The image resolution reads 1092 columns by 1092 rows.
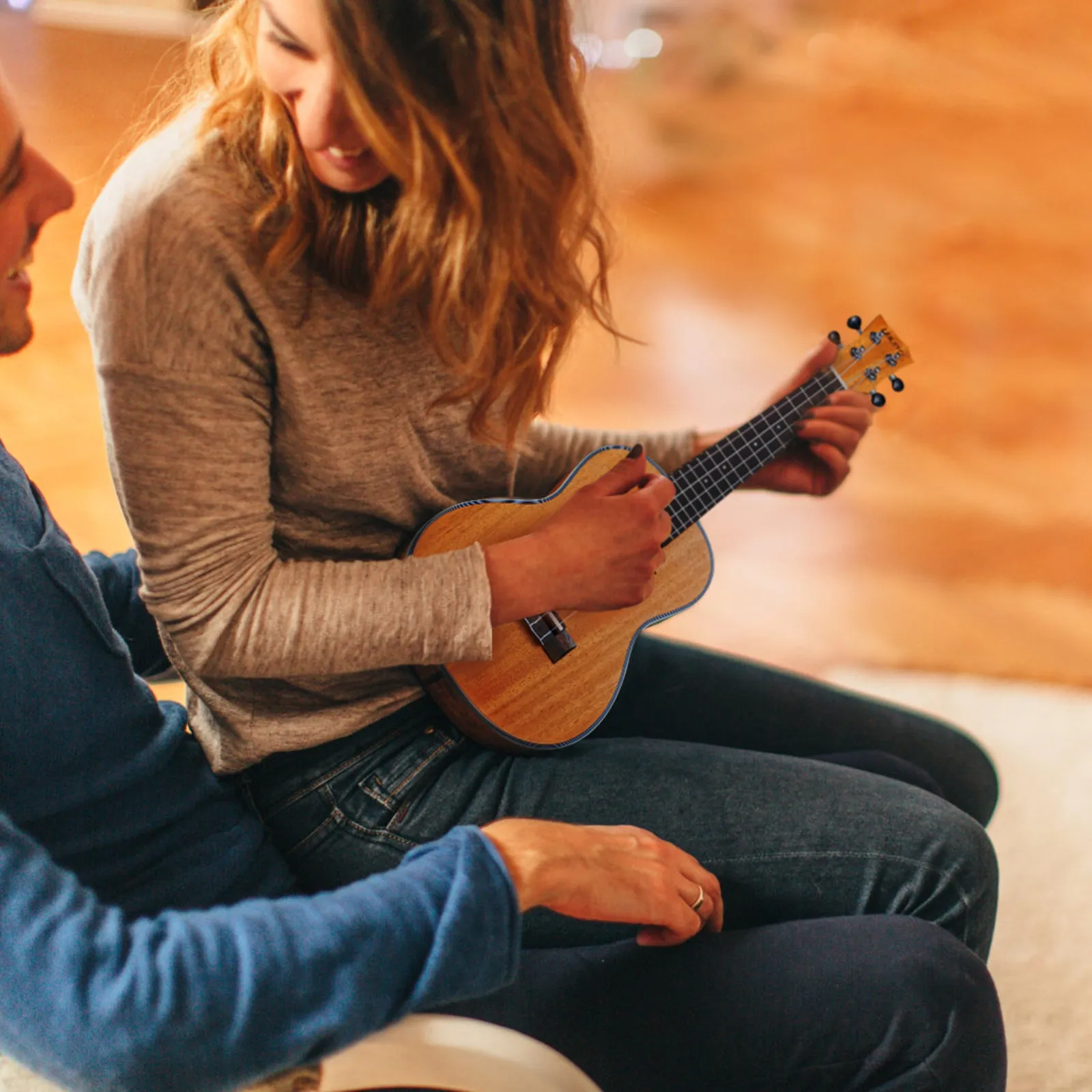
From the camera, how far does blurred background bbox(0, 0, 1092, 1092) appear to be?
1788mm

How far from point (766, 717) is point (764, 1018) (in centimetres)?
39

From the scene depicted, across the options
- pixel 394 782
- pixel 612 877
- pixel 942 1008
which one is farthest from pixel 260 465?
pixel 942 1008

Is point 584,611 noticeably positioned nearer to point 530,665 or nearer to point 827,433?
point 530,665

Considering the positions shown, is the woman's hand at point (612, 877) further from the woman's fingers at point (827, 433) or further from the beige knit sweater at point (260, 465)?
the woman's fingers at point (827, 433)

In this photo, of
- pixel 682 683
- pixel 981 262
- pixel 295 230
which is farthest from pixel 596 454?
pixel 981 262

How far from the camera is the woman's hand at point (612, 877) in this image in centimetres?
71

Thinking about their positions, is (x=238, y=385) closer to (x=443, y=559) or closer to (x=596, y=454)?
(x=443, y=559)

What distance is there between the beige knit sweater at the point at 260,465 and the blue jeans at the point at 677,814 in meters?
0.04

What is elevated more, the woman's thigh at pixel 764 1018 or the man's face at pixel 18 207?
the man's face at pixel 18 207

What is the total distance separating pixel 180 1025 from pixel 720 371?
2152 mm

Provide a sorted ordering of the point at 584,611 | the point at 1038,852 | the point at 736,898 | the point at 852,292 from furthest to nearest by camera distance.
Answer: the point at 852,292
the point at 1038,852
the point at 584,611
the point at 736,898

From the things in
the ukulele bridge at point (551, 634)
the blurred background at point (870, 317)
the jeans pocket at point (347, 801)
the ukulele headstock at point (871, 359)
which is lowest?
the blurred background at point (870, 317)

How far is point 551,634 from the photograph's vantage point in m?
0.97

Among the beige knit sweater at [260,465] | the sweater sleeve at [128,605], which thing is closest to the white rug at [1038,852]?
the beige knit sweater at [260,465]
